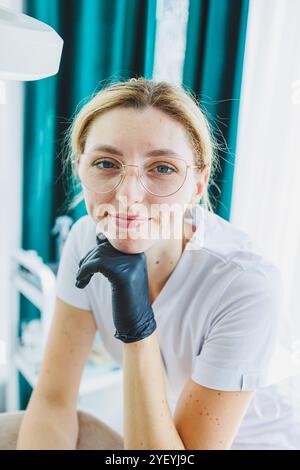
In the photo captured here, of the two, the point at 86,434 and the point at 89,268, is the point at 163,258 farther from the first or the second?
the point at 86,434

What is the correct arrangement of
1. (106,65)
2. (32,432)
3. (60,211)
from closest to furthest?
(32,432)
(106,65)
(60,211)

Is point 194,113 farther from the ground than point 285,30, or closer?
closer

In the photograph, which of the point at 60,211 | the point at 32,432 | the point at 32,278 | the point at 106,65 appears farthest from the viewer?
the point at 32,278

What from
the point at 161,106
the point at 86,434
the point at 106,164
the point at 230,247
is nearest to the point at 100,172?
the point at 106,164

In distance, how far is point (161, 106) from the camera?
675mm

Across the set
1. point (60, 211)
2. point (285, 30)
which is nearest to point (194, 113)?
point (285, 30)

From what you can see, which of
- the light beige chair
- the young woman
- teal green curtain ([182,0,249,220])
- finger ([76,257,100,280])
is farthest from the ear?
the light beige chair

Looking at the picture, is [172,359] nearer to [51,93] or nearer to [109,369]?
[109,369]

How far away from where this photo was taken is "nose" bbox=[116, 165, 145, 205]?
2.13ft

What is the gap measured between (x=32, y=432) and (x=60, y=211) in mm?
606

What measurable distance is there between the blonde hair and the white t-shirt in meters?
0.14

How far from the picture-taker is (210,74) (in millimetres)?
800

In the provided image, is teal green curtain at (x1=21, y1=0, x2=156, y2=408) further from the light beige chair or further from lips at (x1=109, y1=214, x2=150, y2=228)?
the light beige chair

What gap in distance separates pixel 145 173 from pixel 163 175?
0.03m
